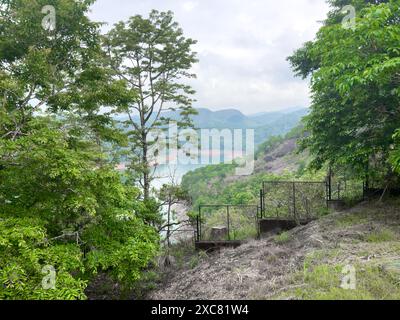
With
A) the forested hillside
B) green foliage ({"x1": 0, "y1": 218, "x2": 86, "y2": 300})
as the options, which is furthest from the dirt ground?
green foliage ({"x1": 0, "y1": 218, "x2": 86, "y2": 300})

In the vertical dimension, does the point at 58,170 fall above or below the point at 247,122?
below

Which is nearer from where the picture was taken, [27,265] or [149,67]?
[27,265]

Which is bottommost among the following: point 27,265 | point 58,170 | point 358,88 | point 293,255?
point 293,255

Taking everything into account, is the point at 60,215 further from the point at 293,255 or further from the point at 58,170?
the point at 293,255

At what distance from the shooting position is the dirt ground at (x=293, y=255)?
5.70m

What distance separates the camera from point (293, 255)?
7121 mm

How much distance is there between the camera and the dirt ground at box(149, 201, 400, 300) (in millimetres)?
5695

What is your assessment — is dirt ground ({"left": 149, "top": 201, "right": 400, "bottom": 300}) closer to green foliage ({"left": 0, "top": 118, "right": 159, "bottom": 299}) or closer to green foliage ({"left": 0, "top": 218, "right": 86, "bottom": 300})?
green foliage ({"left": 0, "top": 118, "right": 159, "bottom": 299})

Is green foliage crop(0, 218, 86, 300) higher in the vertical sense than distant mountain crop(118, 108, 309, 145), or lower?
lower

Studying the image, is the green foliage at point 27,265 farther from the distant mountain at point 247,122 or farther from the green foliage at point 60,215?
the distant mountain at point 247,122

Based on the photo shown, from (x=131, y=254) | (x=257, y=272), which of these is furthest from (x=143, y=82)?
(x=257, y=272)

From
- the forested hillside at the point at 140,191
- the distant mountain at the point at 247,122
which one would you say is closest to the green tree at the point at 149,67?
the forested hillside at the point at 140,191

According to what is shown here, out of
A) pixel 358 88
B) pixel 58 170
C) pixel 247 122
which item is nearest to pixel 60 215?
pixel 58 170

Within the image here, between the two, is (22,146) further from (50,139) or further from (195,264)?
(195,264)
